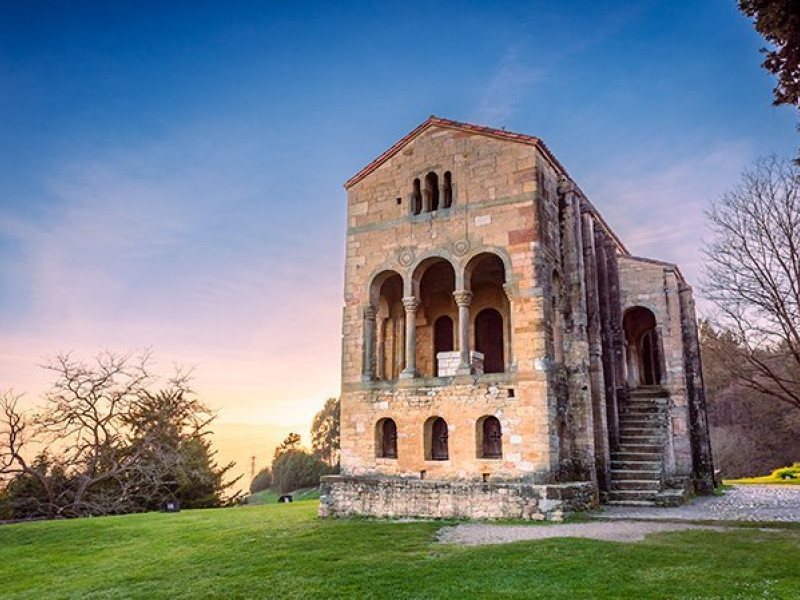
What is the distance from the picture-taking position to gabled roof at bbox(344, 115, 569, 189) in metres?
16.5

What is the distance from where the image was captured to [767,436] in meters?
39.9

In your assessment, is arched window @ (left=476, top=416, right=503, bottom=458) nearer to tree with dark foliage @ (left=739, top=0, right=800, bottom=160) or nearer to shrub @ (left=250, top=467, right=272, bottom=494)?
tree with dark foliage @ (left=739, top=0, right=800, bottom=160)

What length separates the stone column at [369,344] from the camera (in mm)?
17281

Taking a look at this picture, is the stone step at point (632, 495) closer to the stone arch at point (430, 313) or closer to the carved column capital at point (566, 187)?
the stone arch at point (430, 313)

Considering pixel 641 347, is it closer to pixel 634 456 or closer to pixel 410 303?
pixel 634 456

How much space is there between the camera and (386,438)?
1716cm

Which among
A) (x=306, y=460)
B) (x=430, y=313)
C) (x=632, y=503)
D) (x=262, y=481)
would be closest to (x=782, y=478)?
(x=632, y=503)

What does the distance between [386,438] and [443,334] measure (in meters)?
5.56

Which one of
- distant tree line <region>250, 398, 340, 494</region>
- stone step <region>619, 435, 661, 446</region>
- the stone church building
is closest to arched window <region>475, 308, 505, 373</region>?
the stone church building

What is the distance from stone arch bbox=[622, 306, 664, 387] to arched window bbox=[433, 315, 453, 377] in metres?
7.93

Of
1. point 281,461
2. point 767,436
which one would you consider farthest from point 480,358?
point 767,436

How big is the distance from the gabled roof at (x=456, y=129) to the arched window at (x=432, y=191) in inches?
53.7

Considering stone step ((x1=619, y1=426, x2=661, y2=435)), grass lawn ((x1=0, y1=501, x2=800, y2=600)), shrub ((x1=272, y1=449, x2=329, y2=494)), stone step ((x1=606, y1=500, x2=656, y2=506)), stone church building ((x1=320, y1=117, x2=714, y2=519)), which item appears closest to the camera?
grass lawn ((x1=0, y1=501, x2=800, y2=600))

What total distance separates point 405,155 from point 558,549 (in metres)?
12.1
